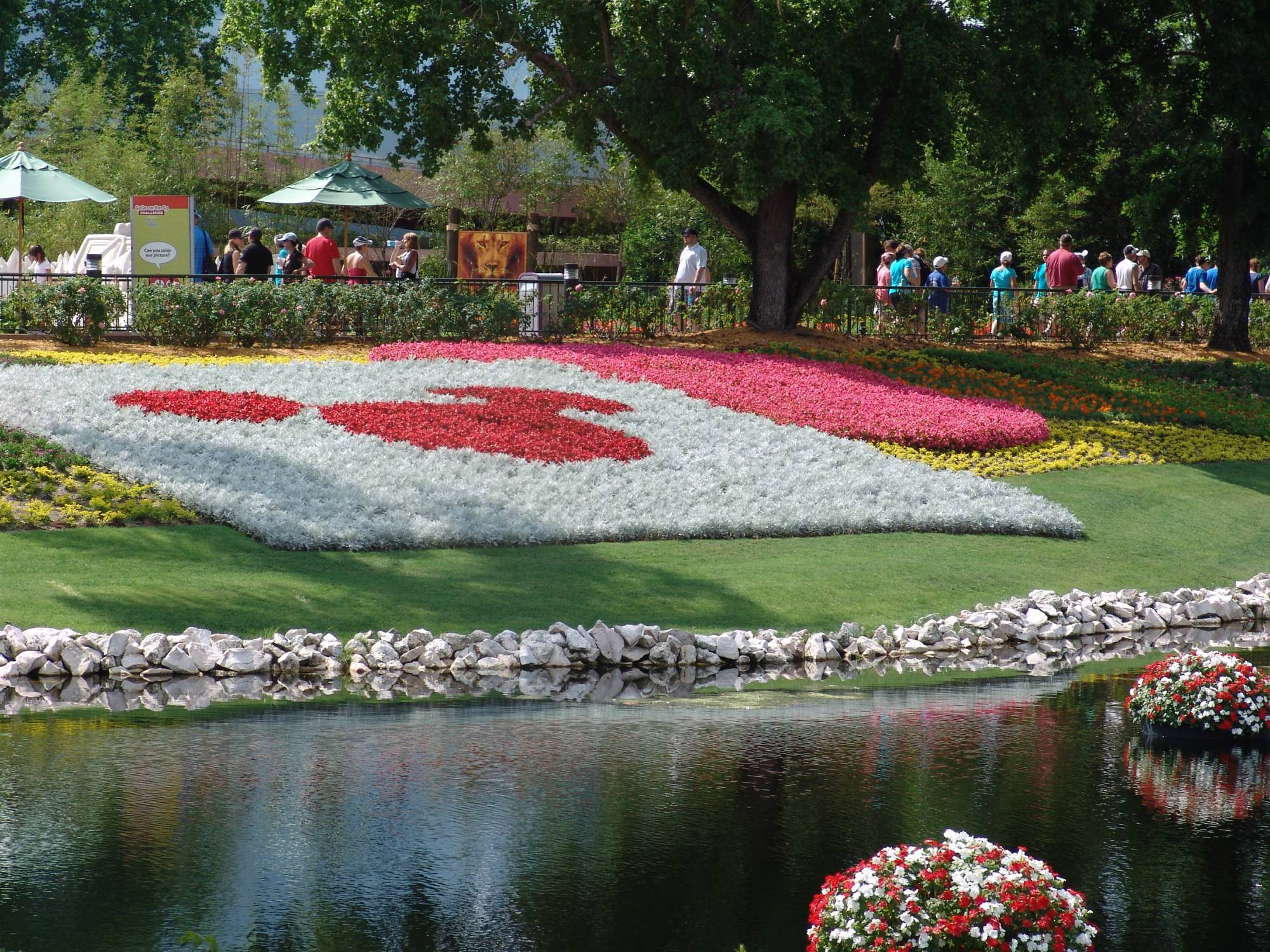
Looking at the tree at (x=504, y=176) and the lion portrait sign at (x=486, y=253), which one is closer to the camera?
the lion portrait sign at (x=486, y=253)

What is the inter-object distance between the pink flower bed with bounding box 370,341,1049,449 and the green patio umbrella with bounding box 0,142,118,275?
1045 cm

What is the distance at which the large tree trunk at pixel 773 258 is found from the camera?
23891mm

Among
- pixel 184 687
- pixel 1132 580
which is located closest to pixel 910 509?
pixel 1132 580

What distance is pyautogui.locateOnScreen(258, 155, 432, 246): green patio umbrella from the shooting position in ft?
86.1

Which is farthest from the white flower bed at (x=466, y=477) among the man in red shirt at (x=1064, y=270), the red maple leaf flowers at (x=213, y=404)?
the man in red shirt at (x=1064, y=270)

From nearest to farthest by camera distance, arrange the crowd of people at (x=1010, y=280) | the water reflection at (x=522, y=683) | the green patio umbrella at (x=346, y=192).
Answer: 1. the water reflection at (x=522, y=683)
2. the crowd of people at (x=1010, y=280)
3. the green patio umbrella at (x=346, y=192)

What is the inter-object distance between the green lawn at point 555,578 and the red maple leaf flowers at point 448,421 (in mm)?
2654

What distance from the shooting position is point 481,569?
1157 centimetres

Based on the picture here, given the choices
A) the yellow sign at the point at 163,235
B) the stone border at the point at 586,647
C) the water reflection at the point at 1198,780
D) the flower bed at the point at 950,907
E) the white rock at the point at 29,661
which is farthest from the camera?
the yellow sign at the point at 163,235

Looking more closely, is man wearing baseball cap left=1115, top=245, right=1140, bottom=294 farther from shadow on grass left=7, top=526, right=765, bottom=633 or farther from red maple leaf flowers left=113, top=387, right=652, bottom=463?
shadow on grass left=7, top=526, right=765, bottom=633

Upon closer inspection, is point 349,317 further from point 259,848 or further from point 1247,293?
point 1247,293

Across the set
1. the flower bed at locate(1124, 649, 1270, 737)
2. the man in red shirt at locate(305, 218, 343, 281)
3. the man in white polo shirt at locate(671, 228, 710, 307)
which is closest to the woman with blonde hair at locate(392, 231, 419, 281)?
the man in red shirt at locate(305, 218, 343, 281)

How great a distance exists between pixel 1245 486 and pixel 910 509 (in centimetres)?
585

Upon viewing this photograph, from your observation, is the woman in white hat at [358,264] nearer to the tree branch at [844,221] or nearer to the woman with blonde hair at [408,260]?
the woman with blonde hair at [408,260]
